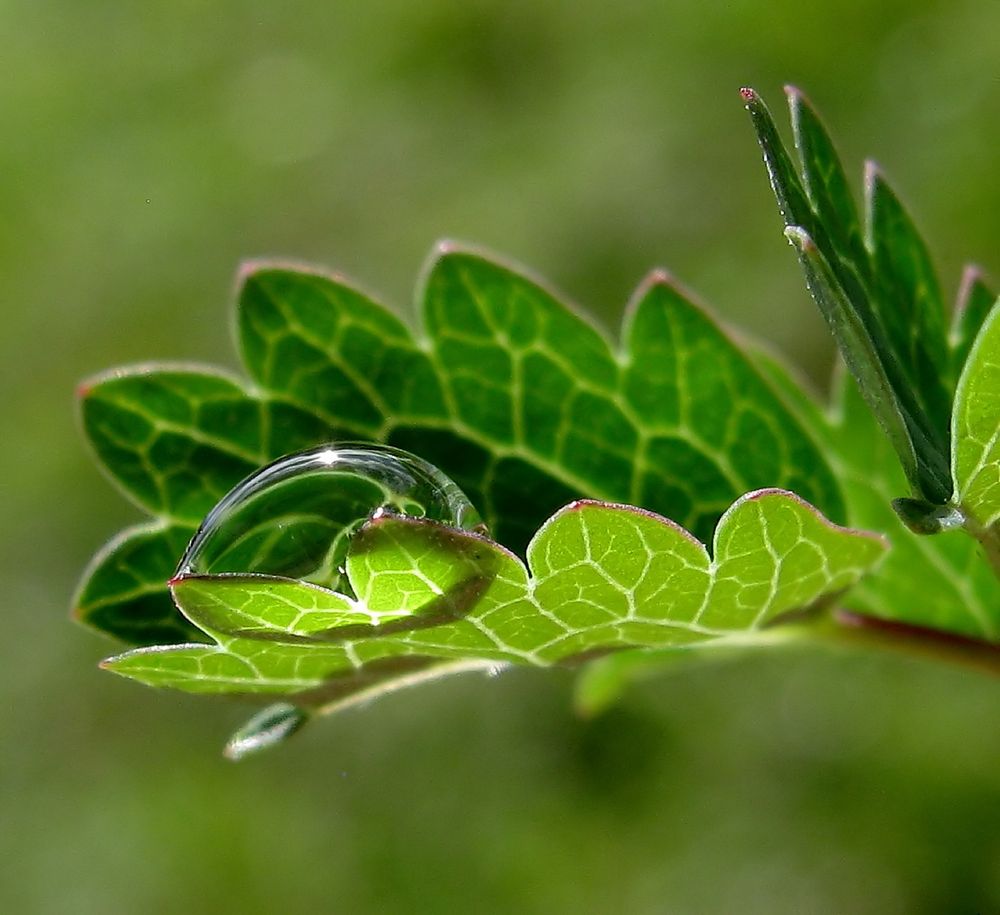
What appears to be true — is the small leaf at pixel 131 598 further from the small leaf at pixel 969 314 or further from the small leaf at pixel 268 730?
the small leaf at pixel 969 314

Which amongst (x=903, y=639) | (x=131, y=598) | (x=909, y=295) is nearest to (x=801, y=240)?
(x=909, y=295)

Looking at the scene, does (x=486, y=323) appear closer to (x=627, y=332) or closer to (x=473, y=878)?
(x=627, y=332)

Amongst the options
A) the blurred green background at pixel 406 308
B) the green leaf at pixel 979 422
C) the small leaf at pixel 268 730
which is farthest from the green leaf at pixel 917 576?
the blurred green background at pixel 406 308

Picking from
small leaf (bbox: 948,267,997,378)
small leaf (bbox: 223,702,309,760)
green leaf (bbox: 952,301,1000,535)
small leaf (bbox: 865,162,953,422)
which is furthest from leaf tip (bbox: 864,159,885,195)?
small leaf (bbox: 223,702,309,760)

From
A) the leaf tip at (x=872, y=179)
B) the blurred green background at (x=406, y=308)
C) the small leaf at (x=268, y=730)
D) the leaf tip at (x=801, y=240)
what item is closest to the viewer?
the leaf tip at (x=801, y=240)

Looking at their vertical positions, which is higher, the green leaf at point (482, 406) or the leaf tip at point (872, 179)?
the leaf tip at point (872, 179)

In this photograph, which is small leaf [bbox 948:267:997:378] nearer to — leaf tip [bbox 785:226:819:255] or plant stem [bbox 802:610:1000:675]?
plant stem [bbox 802:610:1000:675]

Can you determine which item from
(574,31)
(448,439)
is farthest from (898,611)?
(574,31)
